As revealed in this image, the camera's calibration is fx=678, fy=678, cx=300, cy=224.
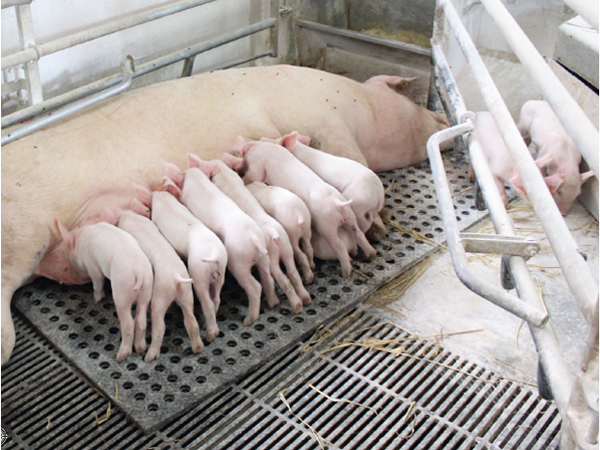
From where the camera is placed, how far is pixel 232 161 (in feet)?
10.1

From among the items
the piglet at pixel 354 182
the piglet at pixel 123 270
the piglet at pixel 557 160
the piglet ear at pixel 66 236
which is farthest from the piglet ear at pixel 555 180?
the piglet ear at pixel 66 236

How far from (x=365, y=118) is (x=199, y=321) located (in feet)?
5.10

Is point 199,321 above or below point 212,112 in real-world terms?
below

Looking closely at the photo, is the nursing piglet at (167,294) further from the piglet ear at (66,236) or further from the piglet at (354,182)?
the piglet at (354,182)

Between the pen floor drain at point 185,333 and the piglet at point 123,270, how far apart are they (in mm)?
101

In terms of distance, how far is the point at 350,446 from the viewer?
6.93 feet

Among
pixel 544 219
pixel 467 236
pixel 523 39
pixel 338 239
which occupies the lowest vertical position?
pixel 338 239

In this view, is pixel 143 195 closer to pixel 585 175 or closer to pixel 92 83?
pixel 92 83

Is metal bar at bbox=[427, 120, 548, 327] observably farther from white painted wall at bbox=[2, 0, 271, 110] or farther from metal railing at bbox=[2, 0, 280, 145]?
white painted wall at bbox=[2, 0, 271, 110]

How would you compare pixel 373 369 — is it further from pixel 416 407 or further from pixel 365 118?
pixel 365 118

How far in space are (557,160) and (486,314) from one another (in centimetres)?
101

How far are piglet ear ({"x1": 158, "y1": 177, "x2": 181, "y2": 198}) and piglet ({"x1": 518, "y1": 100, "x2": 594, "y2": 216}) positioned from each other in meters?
1.68

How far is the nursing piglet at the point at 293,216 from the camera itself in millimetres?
2735

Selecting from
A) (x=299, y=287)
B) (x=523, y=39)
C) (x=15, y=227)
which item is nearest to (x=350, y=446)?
(x=299, y=287)
